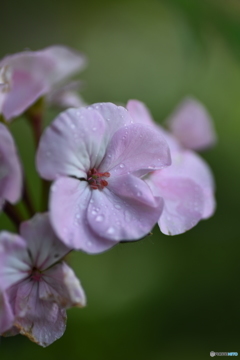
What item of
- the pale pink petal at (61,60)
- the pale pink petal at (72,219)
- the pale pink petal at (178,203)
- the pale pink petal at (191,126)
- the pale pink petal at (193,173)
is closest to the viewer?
the pale pink petal at (72,219)

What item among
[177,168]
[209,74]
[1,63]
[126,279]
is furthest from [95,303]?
[209,74]

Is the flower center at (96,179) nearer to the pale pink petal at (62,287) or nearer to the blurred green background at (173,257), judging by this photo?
the pale pink petal at (62,287)

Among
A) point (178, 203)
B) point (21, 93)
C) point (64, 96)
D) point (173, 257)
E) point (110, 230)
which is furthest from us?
point (173, 257)

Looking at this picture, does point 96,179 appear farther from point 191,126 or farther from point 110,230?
point 191,126

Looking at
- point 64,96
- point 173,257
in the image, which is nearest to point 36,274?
point 64,96

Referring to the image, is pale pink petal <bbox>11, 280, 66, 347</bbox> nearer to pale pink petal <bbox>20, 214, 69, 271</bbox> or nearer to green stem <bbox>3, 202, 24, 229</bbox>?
pale pink petal <bbox>20, 214, 69, 271</bbox>

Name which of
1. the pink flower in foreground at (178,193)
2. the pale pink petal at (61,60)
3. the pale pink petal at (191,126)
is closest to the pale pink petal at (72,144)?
the pink flower in foreground at (178,193)
